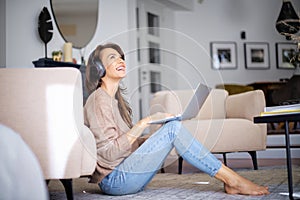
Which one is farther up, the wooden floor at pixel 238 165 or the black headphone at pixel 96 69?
the black headphone at pixel 96 69

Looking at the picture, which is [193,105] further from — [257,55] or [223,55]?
[257,55]

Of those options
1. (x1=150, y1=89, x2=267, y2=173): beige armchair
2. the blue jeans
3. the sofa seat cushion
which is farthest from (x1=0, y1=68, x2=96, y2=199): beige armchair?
the sofa seat cushion

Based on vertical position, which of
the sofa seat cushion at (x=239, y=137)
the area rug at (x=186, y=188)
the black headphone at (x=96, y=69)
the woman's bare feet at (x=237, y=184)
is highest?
the black headphone at (x=96, y=69)

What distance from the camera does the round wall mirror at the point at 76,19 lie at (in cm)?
→ 427

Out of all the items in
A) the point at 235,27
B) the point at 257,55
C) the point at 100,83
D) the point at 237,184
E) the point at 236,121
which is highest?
the point at 235,27

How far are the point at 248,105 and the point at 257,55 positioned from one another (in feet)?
14.1

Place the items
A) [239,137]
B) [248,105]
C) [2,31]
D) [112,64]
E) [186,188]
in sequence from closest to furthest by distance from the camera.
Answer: [112,64] < [186,188] < [239,137] < [248,105] < [2,31]

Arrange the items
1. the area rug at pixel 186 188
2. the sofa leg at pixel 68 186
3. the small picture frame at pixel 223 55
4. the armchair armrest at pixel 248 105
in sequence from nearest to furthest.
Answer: the sofa leg at pixel 68 186, the area rug at pixel 186 188, the armchair armrest at pixel 248 105, the small picture frame at pixel 223 55

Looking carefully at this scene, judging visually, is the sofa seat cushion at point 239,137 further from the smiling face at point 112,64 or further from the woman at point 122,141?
the smiling face at point 112,64

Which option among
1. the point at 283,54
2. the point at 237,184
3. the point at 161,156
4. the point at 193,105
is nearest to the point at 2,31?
the point at 193,105

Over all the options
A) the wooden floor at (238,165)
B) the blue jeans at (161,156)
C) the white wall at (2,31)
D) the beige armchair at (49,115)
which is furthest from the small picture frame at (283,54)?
the beige armchair at (49,115)

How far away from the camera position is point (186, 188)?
7.71 ft

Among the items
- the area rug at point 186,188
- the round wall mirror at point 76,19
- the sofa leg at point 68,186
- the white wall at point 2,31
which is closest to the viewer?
the sofa leg at point 68,186

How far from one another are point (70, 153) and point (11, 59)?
7.33ft
